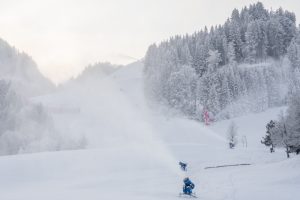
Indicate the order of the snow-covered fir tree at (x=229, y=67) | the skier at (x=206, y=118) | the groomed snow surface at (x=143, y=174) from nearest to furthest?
the groomed snow surface at (x=143, y=174) → the skier at (x=206, y=118) → the snow-covered fir tree at (x=229, y=67)

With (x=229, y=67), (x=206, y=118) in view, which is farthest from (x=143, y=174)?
(x=229, y=67)

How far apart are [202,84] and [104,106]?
45.5m

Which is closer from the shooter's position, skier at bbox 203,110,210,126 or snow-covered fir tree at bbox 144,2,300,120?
skier at bbox 203,110,210,126

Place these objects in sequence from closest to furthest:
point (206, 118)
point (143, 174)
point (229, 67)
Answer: point (143, 174)
point (206, 118)
point (229, 67)

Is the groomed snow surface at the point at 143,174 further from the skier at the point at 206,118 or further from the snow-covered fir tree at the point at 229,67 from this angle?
the snow-covered fir tree at the point at 229,67

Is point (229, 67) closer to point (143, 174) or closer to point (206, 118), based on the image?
point (206, 118)

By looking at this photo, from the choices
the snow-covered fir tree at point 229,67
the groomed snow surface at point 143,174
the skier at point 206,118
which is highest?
the snow-covered fir tree at point 229,67

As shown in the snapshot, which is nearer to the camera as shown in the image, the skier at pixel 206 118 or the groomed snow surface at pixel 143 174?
the groomed snow surface at pixel 143 174

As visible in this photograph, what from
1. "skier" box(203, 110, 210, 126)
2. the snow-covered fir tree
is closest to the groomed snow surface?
"skier" box(203, 110, 210, 126)

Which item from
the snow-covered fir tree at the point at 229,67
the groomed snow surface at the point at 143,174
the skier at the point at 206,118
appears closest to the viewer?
the groomed snow surface at the point at 143,174

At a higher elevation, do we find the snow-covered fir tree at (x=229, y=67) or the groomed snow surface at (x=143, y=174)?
the snow-covered fir tree at (x=229, y=67)

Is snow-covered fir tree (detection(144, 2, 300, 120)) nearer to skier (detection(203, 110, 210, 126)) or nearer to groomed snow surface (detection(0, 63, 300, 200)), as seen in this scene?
skier (detection(203, 110, 210, 126))

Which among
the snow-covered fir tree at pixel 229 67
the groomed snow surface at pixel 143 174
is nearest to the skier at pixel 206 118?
the snow-covered fir tree at pixel 229 67

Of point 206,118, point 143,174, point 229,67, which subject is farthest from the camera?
point 229,67
